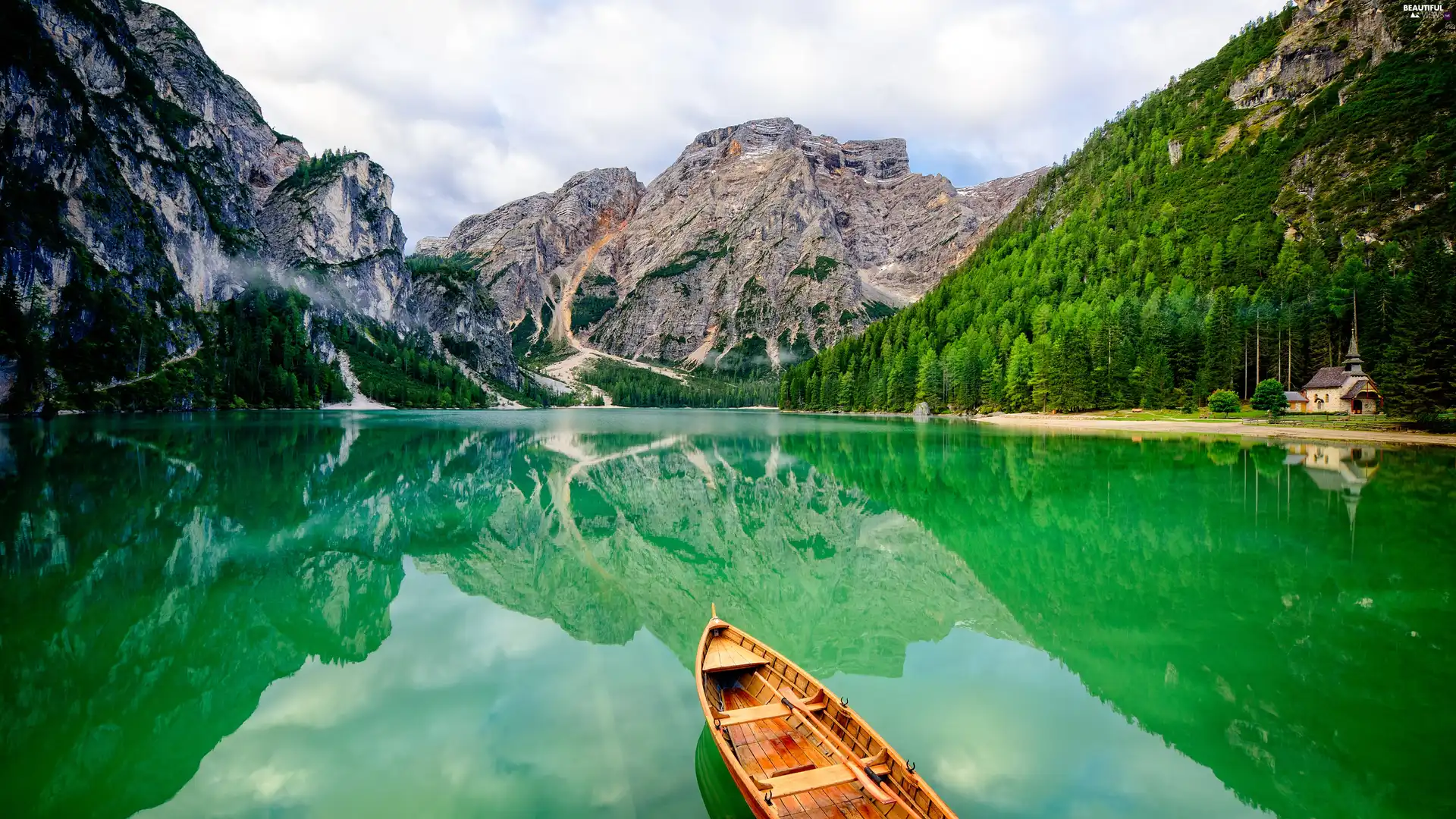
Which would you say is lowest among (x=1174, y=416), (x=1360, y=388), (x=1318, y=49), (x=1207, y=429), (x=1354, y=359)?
(x=1207, y=429)

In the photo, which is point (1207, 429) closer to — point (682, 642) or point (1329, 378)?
point (1329, 378)

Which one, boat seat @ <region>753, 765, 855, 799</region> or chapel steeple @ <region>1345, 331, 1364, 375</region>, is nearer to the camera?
boat seat @ <region>753, 765, 855, 799</region>

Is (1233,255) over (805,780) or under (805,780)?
over

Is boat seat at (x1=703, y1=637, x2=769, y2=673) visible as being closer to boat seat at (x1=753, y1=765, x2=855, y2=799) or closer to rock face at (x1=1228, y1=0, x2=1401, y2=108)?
boat seat at (x1=753, y1=765, x2=855, y2=799)

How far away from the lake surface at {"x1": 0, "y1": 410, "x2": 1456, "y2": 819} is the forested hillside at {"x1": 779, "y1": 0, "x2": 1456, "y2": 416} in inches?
2086

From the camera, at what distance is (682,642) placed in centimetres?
1546

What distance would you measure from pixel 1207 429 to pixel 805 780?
255 feet

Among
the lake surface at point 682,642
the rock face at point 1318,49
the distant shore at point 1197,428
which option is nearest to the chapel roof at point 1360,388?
the distant shore at point 1197,428

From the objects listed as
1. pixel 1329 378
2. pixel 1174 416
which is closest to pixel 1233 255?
pixel 1174 416

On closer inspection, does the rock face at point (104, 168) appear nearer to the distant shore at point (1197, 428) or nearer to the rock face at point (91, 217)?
the rock face at point (91, 217)

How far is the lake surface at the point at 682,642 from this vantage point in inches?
362

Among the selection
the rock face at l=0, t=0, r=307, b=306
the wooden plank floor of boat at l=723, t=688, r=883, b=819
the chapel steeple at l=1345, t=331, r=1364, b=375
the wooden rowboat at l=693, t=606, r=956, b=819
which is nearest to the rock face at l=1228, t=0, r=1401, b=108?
the chapel steeple at l=1345, t=331, r=1364, b=375

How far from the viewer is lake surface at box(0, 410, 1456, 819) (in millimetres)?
9203

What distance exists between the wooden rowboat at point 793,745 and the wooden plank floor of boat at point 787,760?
0.4 inches
